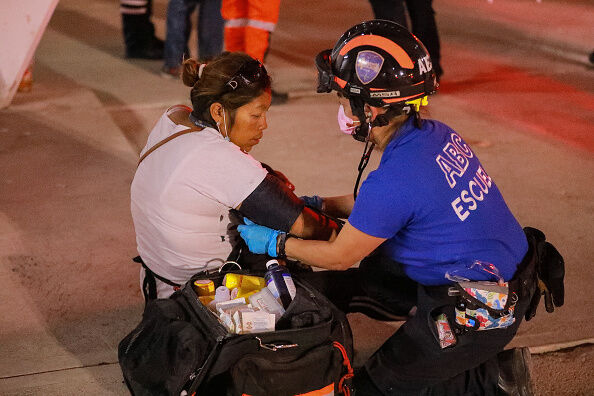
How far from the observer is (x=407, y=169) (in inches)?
92.8

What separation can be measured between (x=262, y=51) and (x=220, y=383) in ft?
12.3

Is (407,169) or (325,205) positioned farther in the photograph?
(325,205)

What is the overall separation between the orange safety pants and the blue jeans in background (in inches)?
26.2

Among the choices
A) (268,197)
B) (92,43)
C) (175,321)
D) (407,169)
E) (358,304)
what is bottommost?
(92,43)

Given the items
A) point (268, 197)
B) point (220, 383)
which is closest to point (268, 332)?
point (220, 383)

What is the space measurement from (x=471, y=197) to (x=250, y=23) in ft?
11.4

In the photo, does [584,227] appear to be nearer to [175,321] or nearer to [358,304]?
[358,304]

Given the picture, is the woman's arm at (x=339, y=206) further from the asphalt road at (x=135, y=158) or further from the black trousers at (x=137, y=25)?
the black trousers at (x=137, y=25)

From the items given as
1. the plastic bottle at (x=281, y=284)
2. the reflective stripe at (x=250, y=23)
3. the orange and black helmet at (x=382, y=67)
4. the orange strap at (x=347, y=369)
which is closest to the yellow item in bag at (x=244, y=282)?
the plastic bottle at (x=281, y=284)

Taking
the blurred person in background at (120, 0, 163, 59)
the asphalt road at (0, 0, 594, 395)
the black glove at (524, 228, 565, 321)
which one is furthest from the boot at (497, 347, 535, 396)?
the blurred person in background at (120, 0, 163, 59)

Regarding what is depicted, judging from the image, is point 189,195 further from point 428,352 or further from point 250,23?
point 250,23

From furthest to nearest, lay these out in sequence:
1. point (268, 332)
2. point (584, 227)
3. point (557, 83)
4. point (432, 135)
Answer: point (557, 83) → point (584, 227) → point (432, 135) → point (268, 332)

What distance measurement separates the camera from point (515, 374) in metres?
2.66

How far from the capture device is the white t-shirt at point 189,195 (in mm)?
2596
